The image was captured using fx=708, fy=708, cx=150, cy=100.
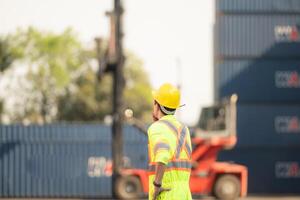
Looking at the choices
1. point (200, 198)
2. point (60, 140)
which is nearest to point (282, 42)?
point (200, 198)

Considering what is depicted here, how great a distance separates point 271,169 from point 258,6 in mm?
6373

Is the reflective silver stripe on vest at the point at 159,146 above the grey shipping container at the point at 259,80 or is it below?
below

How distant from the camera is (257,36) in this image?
91.6 ft

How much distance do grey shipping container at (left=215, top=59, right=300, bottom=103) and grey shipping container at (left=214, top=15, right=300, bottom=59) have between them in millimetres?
322

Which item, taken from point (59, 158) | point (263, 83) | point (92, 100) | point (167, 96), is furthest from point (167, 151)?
point (92, 100)

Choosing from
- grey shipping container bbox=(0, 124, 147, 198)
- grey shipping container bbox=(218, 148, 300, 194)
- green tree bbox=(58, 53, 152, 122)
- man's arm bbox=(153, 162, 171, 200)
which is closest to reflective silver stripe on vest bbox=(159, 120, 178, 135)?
man's arm bbox=(153, 162, 171, 200)

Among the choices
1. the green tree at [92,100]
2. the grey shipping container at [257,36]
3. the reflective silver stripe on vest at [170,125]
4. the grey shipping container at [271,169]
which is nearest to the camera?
the reflective silver stripe on vest at [170,125]

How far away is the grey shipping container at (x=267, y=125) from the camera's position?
27.3m

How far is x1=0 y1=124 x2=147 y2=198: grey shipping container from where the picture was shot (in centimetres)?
2598

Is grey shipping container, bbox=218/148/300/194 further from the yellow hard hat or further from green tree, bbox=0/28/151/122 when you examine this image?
green tree, bbox=0/28/151/122

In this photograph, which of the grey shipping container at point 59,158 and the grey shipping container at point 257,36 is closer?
the grey shipping container at point 59,158

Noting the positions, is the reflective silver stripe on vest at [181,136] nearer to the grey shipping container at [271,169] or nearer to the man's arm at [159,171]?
the man's arm at [159,171]

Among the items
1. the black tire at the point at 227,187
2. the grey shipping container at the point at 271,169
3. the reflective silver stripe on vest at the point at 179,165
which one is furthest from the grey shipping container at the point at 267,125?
the reflective silver stripe on vest at the point at 179,165

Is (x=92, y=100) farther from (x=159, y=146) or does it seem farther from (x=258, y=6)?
(x=159, y=146)
